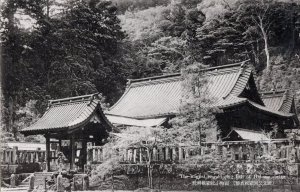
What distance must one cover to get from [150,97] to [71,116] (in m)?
11.4

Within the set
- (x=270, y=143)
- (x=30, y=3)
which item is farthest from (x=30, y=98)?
(x=270, y=143)

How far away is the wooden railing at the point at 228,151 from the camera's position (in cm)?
1359

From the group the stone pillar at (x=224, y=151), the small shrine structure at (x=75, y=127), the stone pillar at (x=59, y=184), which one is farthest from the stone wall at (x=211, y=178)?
the small shrine structure at (x=75, y=127)

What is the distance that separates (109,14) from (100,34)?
2.55m

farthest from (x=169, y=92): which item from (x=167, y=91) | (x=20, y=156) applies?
(x=20, y=156)

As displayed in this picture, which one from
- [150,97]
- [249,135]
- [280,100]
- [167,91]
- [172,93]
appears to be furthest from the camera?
[280,100]

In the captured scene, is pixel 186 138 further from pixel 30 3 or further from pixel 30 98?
pixel 30 98

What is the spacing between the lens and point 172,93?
93.3 ft

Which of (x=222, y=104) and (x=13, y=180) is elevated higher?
(x=222, y=104)

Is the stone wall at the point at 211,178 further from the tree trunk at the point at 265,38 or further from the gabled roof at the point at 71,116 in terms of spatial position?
the tree trunk at the point at 265,38

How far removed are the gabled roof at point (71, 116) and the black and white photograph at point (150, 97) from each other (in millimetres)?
72

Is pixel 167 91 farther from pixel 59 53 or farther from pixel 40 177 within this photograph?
pixel 40 177

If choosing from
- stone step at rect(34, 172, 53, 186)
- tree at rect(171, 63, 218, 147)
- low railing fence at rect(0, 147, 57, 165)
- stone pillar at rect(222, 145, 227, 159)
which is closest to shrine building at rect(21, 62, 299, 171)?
stone step at rect(34, 172, 53, 186)

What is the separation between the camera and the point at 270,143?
46.1 ft
